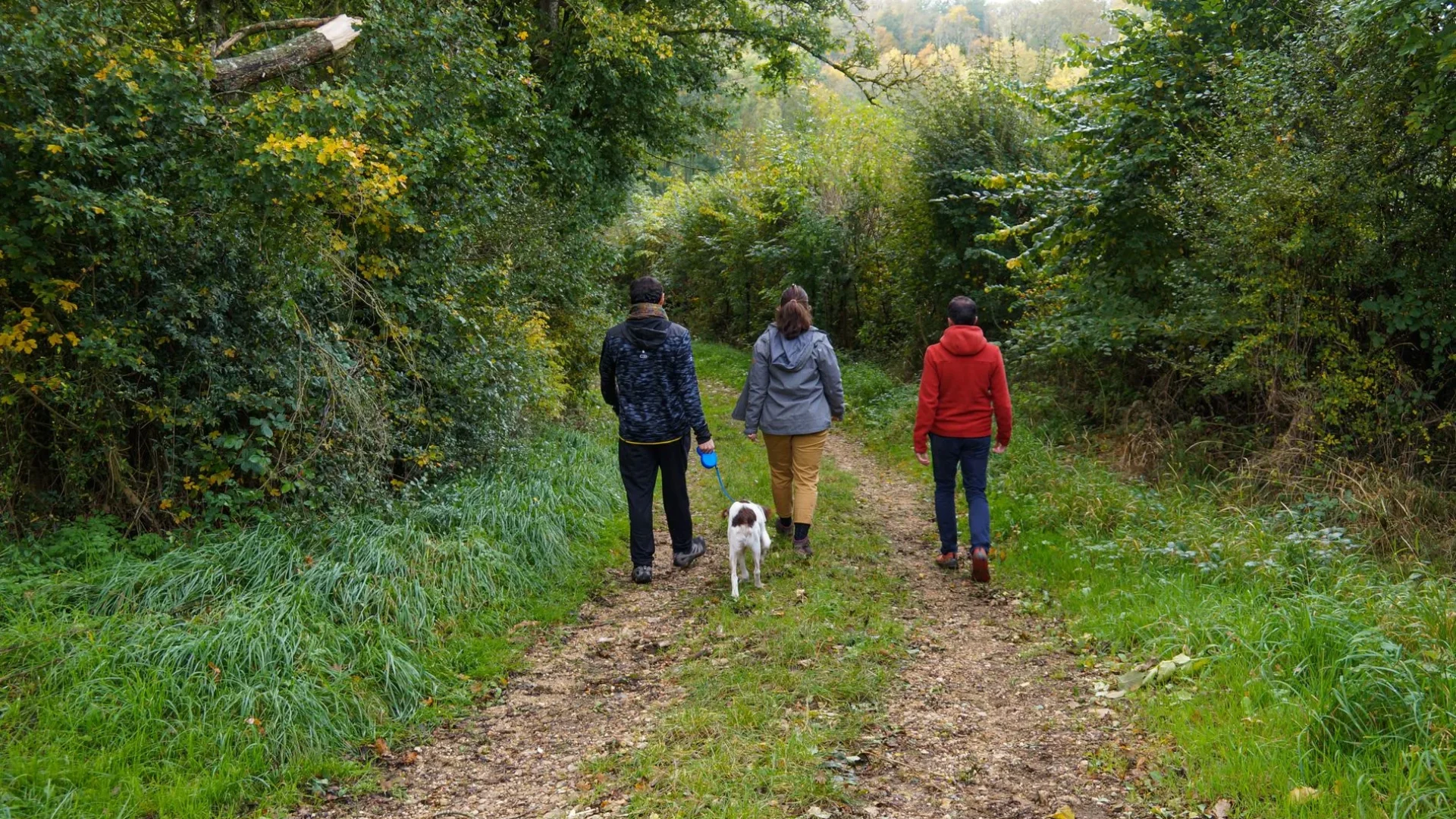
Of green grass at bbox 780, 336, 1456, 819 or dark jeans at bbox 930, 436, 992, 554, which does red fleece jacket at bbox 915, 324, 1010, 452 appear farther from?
green grass at bbox 780, 336, 1456, 819

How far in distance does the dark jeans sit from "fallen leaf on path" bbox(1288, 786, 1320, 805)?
3.12 metres

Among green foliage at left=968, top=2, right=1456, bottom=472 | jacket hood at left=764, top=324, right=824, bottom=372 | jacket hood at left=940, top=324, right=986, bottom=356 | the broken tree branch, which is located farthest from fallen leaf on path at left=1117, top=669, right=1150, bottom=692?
the broken tree branch

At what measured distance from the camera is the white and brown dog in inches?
234

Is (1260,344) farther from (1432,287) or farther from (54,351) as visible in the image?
(54,351)

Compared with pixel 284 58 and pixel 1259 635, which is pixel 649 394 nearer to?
pixel 284 58

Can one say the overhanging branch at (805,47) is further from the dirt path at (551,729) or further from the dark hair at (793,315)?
the dirt path at (551,729)

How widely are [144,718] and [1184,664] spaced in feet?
15.6

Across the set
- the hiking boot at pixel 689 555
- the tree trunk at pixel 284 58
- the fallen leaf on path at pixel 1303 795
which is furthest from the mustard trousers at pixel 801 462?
the tree trunk at pixel 284 58

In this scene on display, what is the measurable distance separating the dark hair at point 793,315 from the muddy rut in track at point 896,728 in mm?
2118

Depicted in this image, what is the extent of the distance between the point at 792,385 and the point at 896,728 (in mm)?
3029

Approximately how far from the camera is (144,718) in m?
3.81

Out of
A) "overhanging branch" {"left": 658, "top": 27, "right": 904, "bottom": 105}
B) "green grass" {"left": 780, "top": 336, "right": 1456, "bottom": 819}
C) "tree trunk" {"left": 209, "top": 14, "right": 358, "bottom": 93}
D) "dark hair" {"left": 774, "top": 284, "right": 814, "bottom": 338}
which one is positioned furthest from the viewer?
"overhanging branch" {"left": 658, "top": 27, "right": 904, "bottom": 105}

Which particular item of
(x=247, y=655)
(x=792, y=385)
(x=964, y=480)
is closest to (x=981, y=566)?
(x=964, y=480)

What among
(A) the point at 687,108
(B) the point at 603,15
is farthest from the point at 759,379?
(A) the point at 687,108
